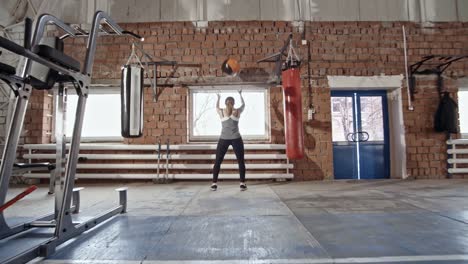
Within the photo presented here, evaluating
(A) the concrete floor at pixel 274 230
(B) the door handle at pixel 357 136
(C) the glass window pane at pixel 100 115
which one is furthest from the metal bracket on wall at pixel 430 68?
(C) the glass window pane at pixel 100 115

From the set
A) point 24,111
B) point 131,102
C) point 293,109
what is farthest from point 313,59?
point 24,111

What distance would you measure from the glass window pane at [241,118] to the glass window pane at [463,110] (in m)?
4.02

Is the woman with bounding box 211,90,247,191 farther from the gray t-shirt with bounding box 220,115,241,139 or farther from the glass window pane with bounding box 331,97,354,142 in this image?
the glass window pane with bounding box 331,97,354,142

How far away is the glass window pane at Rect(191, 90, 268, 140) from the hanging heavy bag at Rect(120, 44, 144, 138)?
107 inches

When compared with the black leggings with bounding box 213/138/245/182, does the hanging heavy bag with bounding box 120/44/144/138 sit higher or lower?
higher

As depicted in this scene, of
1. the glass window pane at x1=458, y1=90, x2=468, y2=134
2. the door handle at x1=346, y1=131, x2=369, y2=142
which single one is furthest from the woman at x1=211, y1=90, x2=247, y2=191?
the glass window pane at x1=458, y1=90, x2=468, y2=134

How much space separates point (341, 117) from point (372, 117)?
67 cm

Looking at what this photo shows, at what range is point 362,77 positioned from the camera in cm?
525

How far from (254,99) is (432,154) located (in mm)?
3631

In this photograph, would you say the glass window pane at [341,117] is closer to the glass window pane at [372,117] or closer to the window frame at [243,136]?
the glass window pane at [372,117]

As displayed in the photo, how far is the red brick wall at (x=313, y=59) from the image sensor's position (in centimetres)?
516

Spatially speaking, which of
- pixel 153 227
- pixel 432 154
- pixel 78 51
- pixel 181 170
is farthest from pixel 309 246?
pixel 78 51

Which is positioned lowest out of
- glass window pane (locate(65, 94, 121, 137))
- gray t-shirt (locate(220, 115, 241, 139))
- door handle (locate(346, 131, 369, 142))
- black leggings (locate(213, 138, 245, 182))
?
black leggings (locate(213, 138, 245, 182))

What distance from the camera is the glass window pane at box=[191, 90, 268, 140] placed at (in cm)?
530
